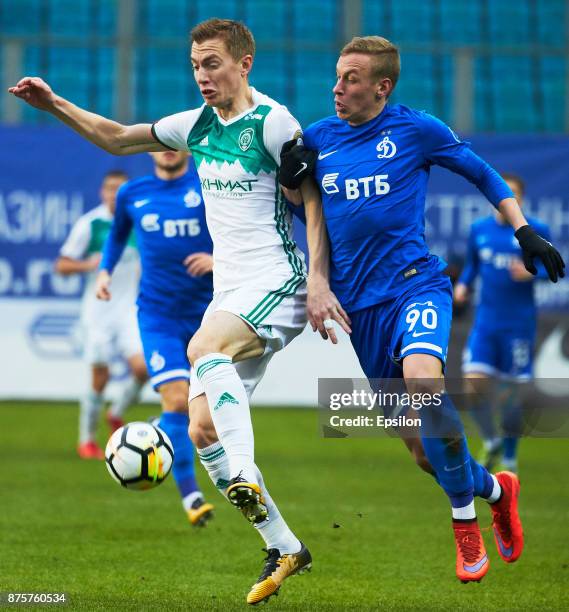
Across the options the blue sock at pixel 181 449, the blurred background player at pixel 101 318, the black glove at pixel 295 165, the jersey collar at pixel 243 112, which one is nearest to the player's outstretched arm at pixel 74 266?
the blurred background player at pixel 101 318

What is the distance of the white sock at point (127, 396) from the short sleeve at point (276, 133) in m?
5.46

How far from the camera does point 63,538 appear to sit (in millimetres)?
6988

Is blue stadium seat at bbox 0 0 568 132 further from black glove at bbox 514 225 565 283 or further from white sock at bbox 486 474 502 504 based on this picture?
black glove at bbox 514 225 565 283

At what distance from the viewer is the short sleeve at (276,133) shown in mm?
5582

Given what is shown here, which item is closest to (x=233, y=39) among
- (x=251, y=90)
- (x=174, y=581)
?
(x=251, y=90)

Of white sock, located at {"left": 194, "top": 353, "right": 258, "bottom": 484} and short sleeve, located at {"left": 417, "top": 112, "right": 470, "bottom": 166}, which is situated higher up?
short sleeve, located at {"left": 417, "top": 112, "right": 470, "bottom": 166}

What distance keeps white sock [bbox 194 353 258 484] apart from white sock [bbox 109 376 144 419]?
5.57 metres

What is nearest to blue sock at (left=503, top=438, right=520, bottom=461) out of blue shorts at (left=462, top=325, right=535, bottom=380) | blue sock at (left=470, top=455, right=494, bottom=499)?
blue shorts at (left=462, top=325, right=535, bottom=380)

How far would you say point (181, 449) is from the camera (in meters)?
7.80

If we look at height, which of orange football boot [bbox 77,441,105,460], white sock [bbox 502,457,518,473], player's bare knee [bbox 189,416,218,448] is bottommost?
orange football boot [bbox 77,441,105,460]

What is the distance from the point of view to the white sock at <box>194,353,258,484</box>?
17.0 ft

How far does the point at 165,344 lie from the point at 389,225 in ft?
8.57

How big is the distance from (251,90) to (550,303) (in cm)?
978

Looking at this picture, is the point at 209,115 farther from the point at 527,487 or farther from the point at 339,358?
the point at 339,358
